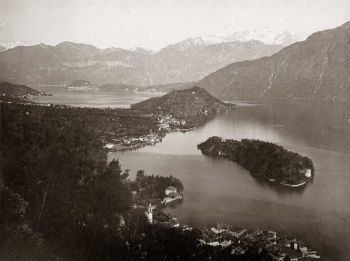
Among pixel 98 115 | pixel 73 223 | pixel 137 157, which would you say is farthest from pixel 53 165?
pixel 98 115

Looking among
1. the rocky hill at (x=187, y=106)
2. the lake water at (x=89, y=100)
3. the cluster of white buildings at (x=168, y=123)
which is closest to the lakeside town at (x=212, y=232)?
the cluster of white buildings at (x=168, y=123)

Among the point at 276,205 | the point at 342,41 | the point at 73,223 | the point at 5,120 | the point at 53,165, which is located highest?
the point at 342,41

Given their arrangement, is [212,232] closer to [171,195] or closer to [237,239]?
[237,239]

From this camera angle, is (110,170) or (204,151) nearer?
(110,170)

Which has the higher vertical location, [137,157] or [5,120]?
[5,120]

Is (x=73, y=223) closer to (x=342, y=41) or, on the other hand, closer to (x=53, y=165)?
(x=53, y=165)

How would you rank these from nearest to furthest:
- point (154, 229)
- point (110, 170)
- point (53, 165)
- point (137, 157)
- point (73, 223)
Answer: point (73, 223), point (154, 229), point (53, 165), point (110, 170), point (137, 157)

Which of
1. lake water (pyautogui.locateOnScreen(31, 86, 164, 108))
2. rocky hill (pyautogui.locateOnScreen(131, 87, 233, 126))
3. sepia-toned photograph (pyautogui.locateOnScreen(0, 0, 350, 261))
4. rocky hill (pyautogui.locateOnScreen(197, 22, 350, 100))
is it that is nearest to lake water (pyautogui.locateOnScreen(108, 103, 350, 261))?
sepia-toned photograph (pyautogui.locateOnScreen(0, 0, 350, 261))
